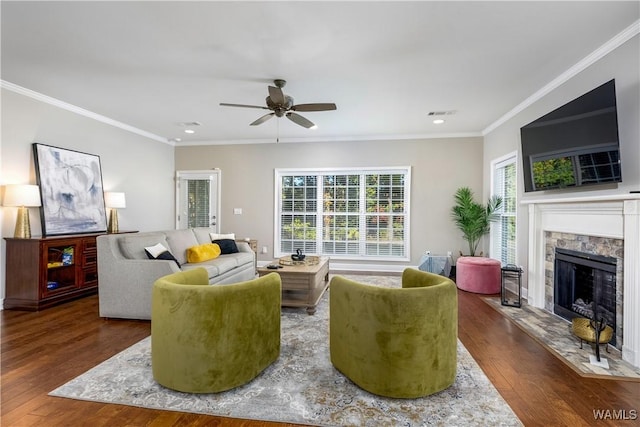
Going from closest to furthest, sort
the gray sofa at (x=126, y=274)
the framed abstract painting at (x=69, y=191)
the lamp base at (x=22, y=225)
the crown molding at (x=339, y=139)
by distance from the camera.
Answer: the gray sofa at (x=126, y=274), the lamp base at (x=22, y=225), the framed abstract painting at (x=69, y=191), the crown molding at (x=339, y=139)

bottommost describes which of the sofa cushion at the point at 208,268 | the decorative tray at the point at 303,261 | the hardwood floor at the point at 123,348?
the hardwood floor at the point at 123,348

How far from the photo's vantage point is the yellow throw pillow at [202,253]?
13.6 ft

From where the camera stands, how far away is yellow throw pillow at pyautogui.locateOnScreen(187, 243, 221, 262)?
13.6 feet

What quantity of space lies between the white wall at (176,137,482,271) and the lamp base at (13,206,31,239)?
3.21 m

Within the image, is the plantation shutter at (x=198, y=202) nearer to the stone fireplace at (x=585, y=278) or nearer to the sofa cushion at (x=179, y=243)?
the sofa cushion at (x=179, y=243)

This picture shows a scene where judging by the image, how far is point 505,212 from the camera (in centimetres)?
499

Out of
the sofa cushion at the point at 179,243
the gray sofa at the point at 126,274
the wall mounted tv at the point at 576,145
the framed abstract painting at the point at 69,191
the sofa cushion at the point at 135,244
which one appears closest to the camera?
the wall mounted tv at the point at 576,145

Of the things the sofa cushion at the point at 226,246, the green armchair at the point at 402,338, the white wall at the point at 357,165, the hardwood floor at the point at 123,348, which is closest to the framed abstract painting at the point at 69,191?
the hardwood floor at the point at 123,348

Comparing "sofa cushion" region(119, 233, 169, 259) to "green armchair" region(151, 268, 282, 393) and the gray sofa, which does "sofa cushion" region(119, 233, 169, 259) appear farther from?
"green armchair" region(151, 268, 282, 393)

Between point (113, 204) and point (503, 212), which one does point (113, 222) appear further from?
point (503, 212)

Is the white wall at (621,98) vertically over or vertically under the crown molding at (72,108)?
under

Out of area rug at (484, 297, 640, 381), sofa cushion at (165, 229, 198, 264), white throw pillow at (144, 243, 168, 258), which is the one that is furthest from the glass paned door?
area rug at (484, 297, 640, 381)

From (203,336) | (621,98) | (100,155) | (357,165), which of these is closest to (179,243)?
(100,155)

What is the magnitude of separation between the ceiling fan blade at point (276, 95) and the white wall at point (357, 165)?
3006 mm
